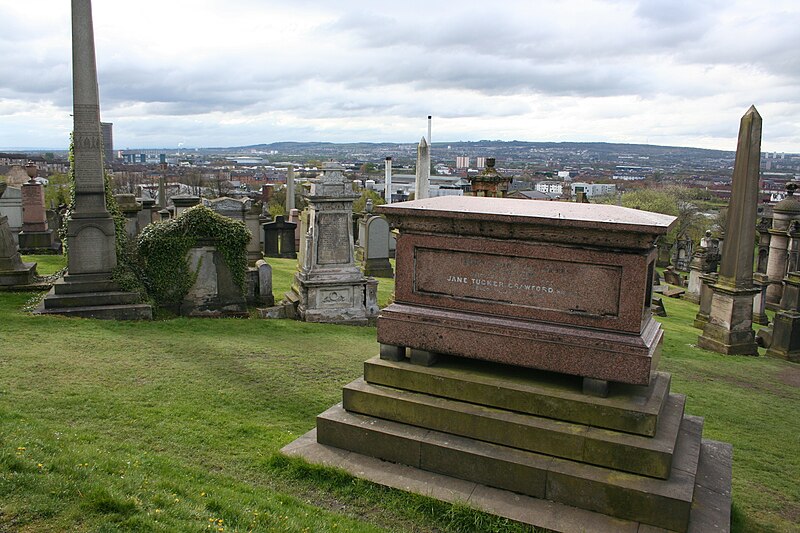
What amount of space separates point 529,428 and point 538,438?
0.33 ft

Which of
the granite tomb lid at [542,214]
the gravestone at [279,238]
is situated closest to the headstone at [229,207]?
the gravestone at [279,238]

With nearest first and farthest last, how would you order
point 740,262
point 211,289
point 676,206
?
point 211,289, point 740,262, point 676,206

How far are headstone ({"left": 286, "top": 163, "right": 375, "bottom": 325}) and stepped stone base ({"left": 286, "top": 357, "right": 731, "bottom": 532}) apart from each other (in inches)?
284

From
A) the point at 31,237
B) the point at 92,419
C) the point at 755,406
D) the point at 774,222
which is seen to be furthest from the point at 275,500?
the point at 774,222

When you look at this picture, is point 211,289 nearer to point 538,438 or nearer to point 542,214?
point 542,214

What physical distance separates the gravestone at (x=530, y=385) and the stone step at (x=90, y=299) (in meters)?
6.73

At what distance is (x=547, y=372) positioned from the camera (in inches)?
209

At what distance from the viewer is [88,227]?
35.5 ft

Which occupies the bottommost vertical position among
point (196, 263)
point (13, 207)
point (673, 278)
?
point (673, 278)

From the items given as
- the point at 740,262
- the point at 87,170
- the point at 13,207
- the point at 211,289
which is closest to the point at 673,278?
the point at 740,262

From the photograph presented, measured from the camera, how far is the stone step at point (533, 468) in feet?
14.1

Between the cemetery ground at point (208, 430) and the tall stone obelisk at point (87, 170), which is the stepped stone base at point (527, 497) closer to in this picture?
the cemetery ground at point (208, 430)

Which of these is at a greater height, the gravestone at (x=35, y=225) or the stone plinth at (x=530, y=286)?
the stone plinth at (x=530, y=286)

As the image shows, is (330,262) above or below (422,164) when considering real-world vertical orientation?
below
